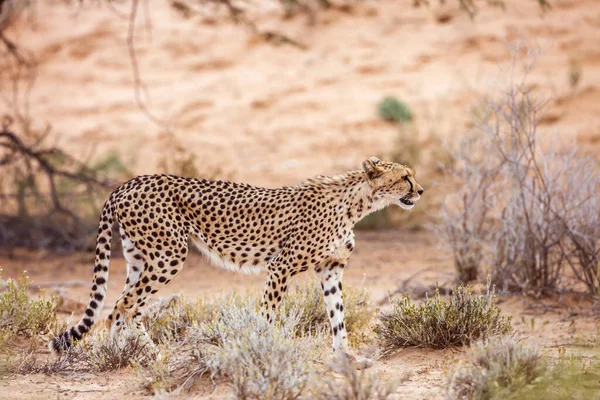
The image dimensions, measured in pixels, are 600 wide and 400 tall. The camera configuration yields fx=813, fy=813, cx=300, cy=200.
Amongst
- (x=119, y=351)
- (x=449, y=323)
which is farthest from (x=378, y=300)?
(x=119, y=351)

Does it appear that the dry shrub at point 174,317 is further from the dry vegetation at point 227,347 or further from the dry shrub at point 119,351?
the dry shrub at point 119,351

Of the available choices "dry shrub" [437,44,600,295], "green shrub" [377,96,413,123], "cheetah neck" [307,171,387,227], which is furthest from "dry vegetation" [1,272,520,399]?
"green shrub" [377,96,413,123]

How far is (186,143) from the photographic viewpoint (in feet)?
53.8

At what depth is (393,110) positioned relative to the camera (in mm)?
16203

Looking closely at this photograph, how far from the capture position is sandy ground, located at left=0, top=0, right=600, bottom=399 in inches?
617

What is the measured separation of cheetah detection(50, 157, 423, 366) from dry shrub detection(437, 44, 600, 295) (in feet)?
6.19

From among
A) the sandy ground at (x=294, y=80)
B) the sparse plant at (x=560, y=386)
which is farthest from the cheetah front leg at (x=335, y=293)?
the sandy ground at (x=294, y=80)

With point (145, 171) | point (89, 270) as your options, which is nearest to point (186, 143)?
point (145, 171)

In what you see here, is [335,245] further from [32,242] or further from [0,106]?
A: [0,106]

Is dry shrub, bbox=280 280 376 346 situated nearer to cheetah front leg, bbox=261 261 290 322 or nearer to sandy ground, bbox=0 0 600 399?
cheetah front leg, bbox=261 261 290 322

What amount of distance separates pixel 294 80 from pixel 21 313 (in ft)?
42.3

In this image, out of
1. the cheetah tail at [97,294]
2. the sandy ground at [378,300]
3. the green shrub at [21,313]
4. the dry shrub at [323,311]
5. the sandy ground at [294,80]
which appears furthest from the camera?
the sandy ground at [294,80]

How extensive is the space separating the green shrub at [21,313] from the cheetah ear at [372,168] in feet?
8.51

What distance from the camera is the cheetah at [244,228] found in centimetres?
548
